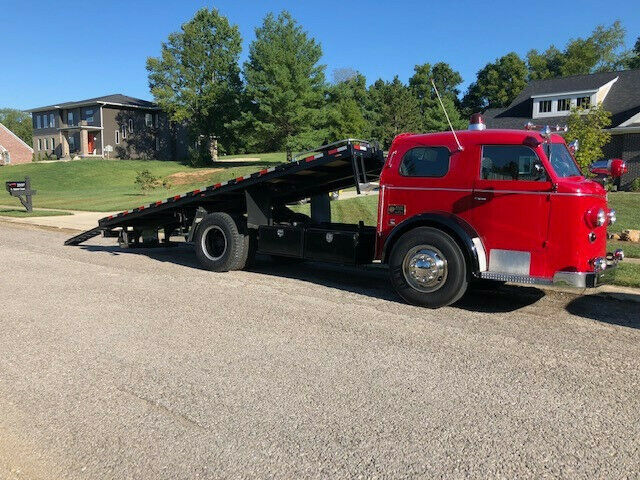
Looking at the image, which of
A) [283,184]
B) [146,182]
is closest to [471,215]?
[283,184]

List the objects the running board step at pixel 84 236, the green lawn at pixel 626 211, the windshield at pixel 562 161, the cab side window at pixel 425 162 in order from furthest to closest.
A: 1. the green lawn at pixel 626 211
2. the running board step at pixel 84 236
3. the cab side window at pixel 425 162
4. the windshield at pixel 562 161

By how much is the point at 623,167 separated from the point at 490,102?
240 feet

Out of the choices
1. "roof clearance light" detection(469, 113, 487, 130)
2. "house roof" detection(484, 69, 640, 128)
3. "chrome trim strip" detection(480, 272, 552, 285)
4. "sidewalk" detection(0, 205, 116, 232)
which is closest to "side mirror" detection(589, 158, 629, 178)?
"roof clearance light" detection(469, 113, 487, 130)

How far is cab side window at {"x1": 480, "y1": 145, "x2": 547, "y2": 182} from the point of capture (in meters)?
6.14

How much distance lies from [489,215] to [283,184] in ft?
12.4

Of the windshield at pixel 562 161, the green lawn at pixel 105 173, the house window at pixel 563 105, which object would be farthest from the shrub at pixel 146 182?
the windshield at pixel 562 161

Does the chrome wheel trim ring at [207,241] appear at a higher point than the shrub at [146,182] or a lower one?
lower

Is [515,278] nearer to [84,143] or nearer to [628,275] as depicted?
[628,275]

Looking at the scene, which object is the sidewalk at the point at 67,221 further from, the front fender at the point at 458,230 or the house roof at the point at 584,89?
the house roof at the point at 584,89

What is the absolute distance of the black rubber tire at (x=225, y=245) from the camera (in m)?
8.90

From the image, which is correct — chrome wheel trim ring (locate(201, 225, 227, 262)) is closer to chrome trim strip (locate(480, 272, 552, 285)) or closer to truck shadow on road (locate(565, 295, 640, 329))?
chrome trim strip (locate(480, 272, 552, 285))

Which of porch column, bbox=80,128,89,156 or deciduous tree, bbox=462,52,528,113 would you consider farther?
deciduous tree, bbox=462,52,528,113

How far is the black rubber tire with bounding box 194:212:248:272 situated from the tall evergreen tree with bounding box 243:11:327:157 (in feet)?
128

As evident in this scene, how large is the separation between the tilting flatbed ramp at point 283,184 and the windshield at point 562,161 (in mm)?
2470
